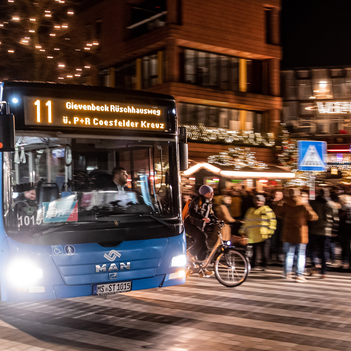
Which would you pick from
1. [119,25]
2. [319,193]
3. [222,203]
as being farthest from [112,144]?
[119,25]

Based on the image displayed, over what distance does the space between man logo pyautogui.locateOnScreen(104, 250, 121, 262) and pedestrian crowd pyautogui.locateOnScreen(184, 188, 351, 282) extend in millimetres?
3179

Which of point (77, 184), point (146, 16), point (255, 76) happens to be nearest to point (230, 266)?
point (77, 184)

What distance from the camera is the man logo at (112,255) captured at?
22.7 ft

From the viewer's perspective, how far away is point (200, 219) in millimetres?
9508

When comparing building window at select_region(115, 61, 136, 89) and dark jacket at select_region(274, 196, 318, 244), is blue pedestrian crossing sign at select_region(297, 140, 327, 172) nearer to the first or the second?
dark jacket at select_region(274, 196, 318, 244)

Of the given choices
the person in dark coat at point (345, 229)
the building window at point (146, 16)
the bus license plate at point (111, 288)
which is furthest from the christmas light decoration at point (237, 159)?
the bus license plate at point (111, 288)

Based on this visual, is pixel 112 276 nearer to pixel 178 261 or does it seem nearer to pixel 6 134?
pixel 178 261

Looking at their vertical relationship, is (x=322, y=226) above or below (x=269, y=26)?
below

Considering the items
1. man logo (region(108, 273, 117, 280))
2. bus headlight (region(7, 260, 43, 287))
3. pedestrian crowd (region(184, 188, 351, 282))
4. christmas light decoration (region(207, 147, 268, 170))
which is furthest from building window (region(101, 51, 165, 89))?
bus headlight (region(7, 260, 43, 287))

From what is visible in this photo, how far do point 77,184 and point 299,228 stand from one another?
5.19 metres

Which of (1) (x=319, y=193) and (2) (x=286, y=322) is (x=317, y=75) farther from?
(2) (x=286, y=322)

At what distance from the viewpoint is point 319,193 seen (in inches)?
467

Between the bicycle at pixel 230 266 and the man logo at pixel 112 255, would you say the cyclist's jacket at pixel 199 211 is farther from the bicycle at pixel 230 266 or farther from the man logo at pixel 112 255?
A: the man logo at pixel 112 255

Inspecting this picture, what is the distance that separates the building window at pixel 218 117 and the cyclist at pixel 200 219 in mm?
21833
